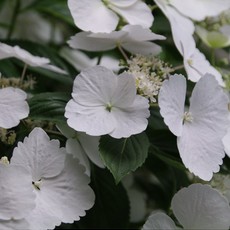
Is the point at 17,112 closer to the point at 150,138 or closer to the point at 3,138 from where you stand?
the point at 3,138

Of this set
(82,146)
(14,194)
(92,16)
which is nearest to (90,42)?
(92,16)

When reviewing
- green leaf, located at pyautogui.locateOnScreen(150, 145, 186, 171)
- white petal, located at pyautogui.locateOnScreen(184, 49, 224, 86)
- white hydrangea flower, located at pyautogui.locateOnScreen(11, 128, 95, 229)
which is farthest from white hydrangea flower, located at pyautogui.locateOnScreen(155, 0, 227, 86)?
white hydrangea flower, located at pyautogui.locateOnScreen(11, 128, 95, 229)

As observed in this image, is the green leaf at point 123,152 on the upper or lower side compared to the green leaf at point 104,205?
upper

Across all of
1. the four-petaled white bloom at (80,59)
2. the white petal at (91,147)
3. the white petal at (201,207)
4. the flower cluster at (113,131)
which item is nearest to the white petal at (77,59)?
the four-petaled white bloom at (80,59)

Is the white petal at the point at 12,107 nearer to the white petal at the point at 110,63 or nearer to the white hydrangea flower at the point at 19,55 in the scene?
the white hydrangea flower at the point at 19,55

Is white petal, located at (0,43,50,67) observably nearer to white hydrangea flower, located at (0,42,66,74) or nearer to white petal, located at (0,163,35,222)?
white hydrangea flower, located at (0,42,66,74)
